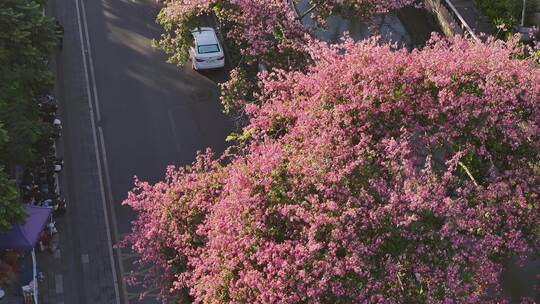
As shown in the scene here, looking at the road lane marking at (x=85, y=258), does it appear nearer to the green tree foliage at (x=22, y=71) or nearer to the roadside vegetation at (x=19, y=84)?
the roadside vegetation at (x=19, y=84)

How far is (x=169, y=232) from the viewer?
1602 centimetres

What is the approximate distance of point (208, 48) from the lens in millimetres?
30688

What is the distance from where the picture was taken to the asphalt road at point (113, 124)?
73.9 ft

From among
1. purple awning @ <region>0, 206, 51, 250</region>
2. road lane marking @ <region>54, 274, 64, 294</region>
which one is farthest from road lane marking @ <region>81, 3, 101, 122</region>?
road lane marking @ <region>54, 274, 64, 294</region>

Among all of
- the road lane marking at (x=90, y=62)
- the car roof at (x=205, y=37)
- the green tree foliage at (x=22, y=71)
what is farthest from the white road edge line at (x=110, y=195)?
the car roof at (x=205, y=37)

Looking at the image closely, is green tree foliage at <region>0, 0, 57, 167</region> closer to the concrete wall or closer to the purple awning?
the purple awning

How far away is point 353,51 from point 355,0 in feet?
26.7

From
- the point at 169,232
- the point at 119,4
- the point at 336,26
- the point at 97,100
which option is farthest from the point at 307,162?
the point at 119,4

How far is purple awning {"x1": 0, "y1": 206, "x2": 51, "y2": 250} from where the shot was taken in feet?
67.2

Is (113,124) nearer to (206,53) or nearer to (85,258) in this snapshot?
(206,53)

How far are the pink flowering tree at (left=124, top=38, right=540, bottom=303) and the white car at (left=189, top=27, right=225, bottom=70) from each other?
13.2 m

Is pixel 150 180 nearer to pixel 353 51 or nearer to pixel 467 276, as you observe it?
pixel 353 51

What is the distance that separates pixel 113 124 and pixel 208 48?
5.78m

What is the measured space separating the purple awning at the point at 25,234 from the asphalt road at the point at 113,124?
5.86 ft
